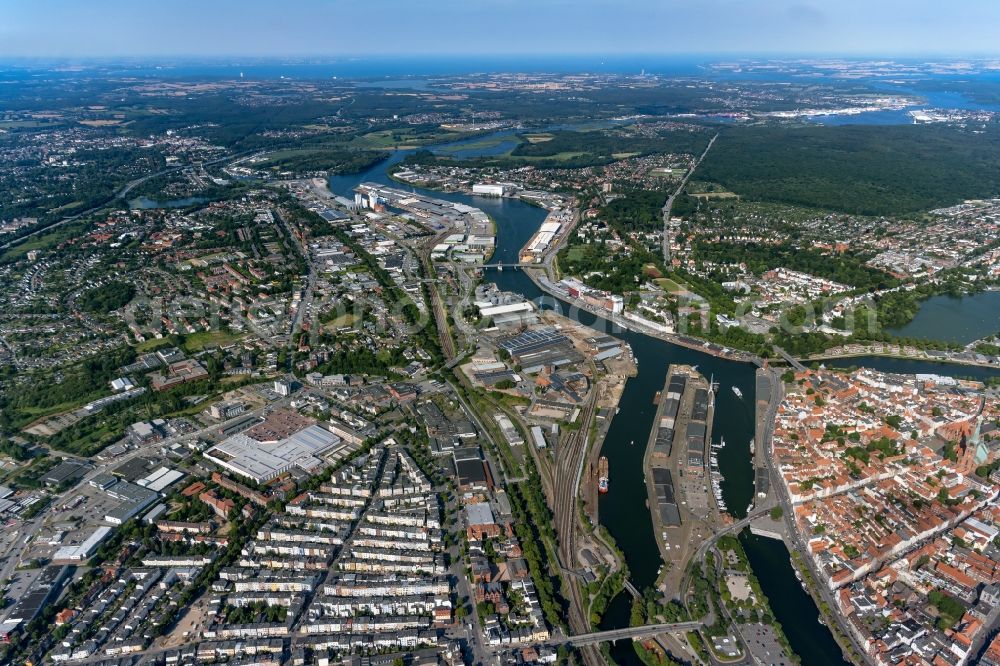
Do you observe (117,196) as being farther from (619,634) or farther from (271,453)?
(619,634)

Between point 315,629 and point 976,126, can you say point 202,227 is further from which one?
point 976,126

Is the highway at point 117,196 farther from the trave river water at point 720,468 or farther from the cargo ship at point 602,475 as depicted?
the cargo ship at point 602,475

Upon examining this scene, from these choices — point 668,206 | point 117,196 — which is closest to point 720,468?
point 668,206

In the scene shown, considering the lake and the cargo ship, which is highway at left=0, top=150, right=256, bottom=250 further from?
the lake

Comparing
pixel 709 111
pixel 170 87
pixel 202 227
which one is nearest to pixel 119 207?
pixel 202 227

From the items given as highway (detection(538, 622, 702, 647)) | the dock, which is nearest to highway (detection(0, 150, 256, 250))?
the dock

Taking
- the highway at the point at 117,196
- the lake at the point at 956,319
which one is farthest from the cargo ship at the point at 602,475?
the highway at the point at 117,196
